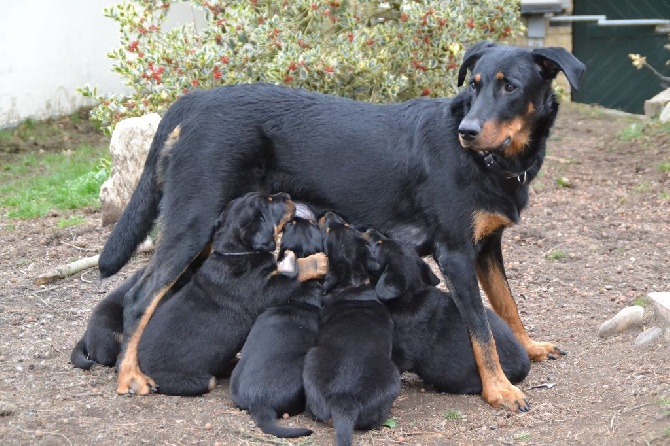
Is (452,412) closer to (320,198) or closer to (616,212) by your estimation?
(320,198)

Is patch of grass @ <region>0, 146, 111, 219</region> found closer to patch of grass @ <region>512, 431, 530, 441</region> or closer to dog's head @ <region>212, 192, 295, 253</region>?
dog's head @ <region>212, 192, 295, 253</region>

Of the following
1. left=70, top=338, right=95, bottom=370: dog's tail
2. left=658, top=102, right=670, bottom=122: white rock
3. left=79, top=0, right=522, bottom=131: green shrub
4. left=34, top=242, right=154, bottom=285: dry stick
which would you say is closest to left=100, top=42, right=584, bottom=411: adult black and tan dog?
left=70, top=338, right=95, bottom=370: dog's tail

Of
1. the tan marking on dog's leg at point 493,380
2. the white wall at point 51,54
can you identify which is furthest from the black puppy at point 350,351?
the white wall at point 51,54

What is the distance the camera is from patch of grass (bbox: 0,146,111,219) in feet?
32.2

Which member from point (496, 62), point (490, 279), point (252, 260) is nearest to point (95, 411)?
point (252, 260)

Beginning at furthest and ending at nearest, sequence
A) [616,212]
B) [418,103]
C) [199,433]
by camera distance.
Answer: [616,212] → [418,103] → [199,433]

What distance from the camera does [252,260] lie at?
206 inches

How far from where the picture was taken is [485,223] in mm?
5117

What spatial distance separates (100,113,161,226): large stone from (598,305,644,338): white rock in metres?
4.33

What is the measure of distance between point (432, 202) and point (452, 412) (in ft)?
3.92

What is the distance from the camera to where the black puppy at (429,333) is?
16.7ft

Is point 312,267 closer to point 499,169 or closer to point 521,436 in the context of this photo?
point 499,169

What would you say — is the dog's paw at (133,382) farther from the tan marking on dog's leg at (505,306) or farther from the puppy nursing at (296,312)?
the tan marking on dog's leg at (505,306)

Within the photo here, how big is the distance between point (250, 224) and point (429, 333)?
121 centimetres
